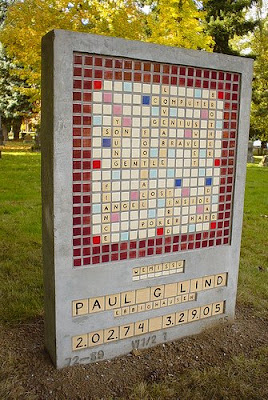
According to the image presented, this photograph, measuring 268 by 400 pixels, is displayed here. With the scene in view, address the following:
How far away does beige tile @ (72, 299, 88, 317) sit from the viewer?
2733mm

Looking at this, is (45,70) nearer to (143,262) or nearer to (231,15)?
(143,262)

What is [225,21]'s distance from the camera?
48.5ft

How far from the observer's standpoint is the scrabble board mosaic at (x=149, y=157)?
2631 mm

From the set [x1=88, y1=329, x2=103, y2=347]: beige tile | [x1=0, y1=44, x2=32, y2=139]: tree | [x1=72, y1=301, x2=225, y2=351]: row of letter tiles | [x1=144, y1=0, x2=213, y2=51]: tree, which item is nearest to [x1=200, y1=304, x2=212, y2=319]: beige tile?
[x1=72, y1=301, x2=225, y2=351]: row of letter tiles

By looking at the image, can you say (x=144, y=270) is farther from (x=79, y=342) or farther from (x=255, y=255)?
(x=255, y=255)

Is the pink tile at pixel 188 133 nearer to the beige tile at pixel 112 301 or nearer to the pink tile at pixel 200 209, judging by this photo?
the pink tile at pixel 200 209

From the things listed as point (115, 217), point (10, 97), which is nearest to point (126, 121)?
point (115, 217)

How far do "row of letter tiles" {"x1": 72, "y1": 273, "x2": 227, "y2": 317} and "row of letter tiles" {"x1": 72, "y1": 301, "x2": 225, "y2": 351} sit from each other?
128mm

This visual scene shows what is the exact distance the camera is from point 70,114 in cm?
250

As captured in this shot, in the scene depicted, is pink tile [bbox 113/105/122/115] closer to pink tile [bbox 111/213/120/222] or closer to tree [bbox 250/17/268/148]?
pink tile [bbox 111/213/120/222]

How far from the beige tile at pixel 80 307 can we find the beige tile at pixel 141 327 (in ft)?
1.49

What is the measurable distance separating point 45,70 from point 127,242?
128 cm

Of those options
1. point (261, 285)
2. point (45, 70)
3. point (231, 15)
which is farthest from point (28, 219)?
point (231, 15)

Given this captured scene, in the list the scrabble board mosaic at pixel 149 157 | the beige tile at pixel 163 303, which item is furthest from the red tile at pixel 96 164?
the beige tile at pixel 163 303
